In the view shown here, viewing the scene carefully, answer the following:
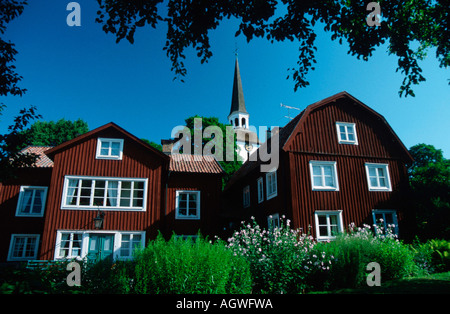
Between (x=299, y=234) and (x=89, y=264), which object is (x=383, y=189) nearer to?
(x=299, y=234)

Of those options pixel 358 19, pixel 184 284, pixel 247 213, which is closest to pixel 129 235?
pixel 247 213

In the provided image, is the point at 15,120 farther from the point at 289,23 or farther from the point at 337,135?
the point at 337,135

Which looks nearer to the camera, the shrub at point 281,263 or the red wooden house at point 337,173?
the shrub at point 281,263

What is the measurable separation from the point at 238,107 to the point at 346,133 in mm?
49440

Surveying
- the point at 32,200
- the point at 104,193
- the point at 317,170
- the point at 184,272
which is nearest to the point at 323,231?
the point at 317,170

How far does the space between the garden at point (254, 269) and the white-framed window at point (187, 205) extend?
816cm

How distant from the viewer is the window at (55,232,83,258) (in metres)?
15.7

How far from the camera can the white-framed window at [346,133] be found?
58.0ft

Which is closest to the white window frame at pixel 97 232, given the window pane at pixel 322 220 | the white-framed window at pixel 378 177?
the window pane at pixel 322 220

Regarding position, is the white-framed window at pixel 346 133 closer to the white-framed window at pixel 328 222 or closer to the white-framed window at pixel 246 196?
the white-framed window at pixel 328 222

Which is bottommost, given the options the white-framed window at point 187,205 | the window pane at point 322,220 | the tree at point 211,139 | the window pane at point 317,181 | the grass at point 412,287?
the grass at point 412,287

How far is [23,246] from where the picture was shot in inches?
703

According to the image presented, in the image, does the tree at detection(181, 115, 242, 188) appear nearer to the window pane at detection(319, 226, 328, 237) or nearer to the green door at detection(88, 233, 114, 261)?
the window pane at detection(319, 226, 328, 237)
